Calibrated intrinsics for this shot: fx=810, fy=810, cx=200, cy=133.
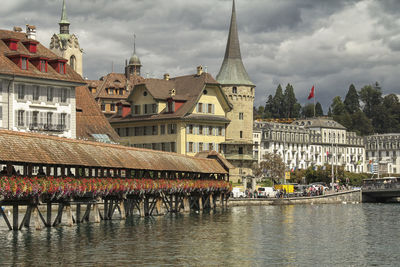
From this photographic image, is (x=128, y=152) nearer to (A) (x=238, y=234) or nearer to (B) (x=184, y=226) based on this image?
(B) (x=184, y=226)

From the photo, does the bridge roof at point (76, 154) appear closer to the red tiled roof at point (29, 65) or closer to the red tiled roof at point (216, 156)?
the red tiled roof at point (216, 156)

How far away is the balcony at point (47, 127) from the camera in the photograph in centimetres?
8125

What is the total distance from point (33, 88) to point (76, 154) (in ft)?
88.1

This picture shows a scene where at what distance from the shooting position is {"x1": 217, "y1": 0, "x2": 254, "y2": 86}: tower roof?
124 metres

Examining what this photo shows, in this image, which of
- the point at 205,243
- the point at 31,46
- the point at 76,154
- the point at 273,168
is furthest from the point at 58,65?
the point at 273,168

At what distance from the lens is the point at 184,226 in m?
60.7

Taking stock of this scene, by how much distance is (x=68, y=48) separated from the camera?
465 feet

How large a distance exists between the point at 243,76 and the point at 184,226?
67.2m

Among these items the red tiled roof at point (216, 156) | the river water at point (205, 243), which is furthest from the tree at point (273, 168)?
the river water at point (205, 243)

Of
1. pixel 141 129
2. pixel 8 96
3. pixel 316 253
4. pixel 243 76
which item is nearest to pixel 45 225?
pixel 316 253

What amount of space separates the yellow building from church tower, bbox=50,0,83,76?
2702 cm

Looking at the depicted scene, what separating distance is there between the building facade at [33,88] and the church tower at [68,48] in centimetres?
5440

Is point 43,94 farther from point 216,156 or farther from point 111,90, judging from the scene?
point 111,90

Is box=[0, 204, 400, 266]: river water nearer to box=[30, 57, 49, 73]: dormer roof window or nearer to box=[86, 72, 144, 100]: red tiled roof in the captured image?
box=[30, 57, 49, 73]: dormer roof window
